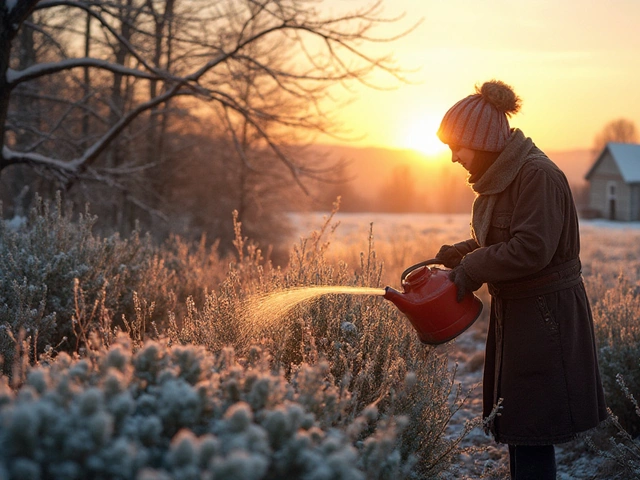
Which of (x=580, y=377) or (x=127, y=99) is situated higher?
(x=127, y=99)

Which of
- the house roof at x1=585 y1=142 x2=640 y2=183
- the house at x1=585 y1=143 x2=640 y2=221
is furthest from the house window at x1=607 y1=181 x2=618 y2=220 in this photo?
the house roof at x1=585 y1=142 x2=640 y2=183

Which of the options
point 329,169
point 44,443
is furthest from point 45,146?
point 44,443

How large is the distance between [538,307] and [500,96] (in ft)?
3.33

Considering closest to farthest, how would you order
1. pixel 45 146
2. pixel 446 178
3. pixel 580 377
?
1. pixel 580 377
2. pixel 45 146
3. pixel 446 178

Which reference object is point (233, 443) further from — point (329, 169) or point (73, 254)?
point (329, 169)

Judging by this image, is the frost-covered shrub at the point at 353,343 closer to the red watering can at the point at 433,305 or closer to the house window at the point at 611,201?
the red watering can at the point at 433,305

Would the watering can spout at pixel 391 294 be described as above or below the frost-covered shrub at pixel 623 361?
above

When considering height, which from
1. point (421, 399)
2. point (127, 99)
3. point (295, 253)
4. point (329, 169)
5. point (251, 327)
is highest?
point (127, 99)

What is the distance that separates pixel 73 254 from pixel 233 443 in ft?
12.1

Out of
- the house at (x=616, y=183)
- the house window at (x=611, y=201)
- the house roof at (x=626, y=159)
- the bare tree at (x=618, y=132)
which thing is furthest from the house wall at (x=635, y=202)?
the bare tree at (x=618, y=132)

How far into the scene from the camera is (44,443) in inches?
55.5

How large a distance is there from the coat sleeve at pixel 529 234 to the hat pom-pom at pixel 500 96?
37 centimetres

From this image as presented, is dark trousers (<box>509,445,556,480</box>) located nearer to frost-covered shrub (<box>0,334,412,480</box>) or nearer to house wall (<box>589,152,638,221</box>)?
frost-covered shrub (<box>0,334,412,480</box>)

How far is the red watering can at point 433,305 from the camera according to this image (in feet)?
9.37
